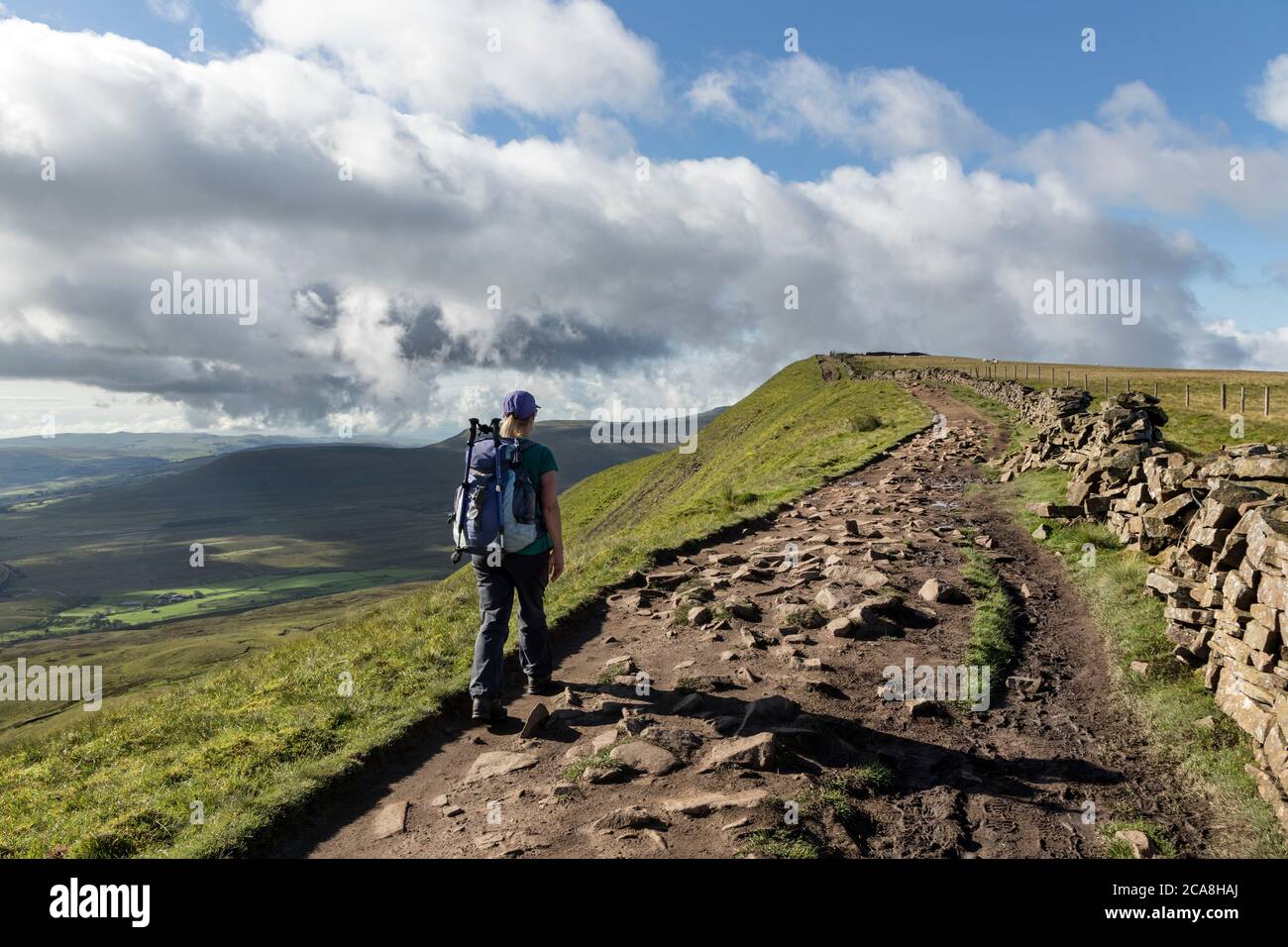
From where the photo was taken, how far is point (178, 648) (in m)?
156

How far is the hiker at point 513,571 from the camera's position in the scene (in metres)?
9.15

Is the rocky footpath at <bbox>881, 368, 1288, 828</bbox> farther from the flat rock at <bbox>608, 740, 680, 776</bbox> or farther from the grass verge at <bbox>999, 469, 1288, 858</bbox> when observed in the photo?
the flat rock at <bbox>608, 740, 680, 776</bbox>

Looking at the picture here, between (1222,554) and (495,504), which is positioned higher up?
(495,504)

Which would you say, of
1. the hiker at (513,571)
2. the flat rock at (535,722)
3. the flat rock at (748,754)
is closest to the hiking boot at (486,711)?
the hiker at (513,571)

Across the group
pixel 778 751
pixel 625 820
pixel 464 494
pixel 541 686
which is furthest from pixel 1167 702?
pixel 464 494

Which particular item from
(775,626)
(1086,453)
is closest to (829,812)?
(775,626)

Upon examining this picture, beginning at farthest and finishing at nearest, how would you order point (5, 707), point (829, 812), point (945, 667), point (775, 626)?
point (5, 707) → point (775, 626) → point (945, 667) → point (829, 812)

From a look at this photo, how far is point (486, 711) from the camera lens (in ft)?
30.5

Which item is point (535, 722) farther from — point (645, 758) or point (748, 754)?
point (748, 754)

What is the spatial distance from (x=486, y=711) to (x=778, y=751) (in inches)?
157
